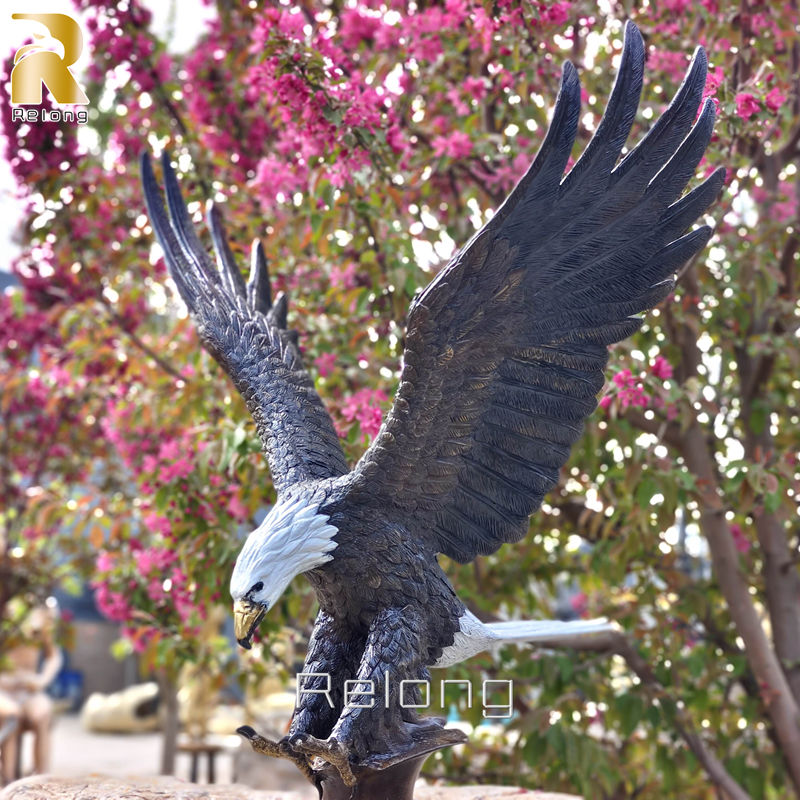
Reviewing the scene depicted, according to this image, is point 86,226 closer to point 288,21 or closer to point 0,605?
point 288,21

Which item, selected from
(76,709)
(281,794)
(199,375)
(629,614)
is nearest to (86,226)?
(199,375)

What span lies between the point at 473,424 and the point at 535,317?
0.23 m

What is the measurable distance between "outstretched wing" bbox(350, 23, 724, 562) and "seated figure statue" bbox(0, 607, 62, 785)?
3.92 m

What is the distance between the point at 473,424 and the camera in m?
1.66

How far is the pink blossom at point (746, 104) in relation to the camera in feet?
6.72

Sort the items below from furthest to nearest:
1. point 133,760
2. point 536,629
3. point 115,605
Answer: point 133,760 < point 115,605 < point 536,629

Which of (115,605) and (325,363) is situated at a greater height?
(325,363)

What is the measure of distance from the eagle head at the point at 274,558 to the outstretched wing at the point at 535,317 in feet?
0.39

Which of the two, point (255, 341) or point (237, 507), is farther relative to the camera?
point (237, 507)

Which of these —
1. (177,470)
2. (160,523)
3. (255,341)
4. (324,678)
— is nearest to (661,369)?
(255,341)

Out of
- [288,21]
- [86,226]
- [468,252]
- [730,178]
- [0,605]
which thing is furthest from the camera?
[0,605]

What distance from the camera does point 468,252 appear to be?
4.90 ft

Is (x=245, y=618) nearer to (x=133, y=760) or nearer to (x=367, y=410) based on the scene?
(x=367, y=410)

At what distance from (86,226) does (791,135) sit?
2.50 meters
